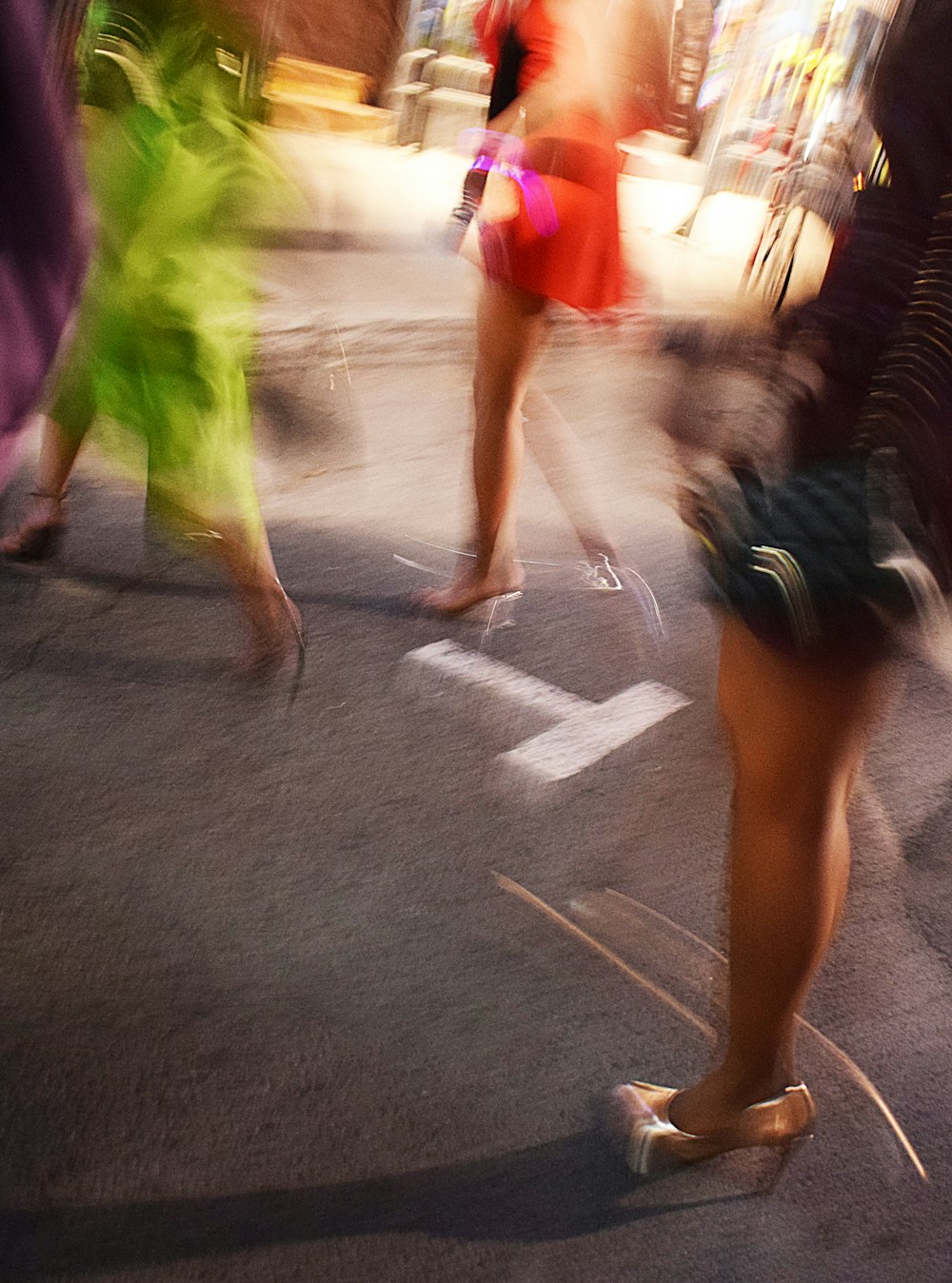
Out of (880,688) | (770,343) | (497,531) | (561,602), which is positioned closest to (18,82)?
(770,343)

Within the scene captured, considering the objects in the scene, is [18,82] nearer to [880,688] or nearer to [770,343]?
[770,343]

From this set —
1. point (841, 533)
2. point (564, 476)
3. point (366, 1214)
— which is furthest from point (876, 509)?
point (564, 476)

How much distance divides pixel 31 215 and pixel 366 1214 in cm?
111

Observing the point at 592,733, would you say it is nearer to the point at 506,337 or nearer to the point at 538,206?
the point at 506,337

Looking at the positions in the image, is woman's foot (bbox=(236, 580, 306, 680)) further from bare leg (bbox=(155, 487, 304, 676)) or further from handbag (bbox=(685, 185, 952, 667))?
handbag (bbox=(685, 185, 952, 667))

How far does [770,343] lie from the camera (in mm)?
1051

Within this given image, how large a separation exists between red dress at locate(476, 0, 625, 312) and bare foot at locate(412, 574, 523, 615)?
2.30 feet

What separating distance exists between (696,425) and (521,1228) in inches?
37.3

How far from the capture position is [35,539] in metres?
2.38

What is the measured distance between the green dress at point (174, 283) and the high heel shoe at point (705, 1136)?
120 cm

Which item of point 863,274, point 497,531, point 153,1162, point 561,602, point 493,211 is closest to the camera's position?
point 863,274

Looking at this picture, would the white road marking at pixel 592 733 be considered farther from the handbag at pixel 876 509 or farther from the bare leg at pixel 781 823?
the handbag at pixel 876 509

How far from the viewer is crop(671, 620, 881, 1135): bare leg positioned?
3.47 ft

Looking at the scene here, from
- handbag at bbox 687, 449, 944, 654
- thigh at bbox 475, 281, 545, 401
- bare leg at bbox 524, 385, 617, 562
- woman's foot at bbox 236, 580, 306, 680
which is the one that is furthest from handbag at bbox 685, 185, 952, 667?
bare leg at bbox 524, 385, 617, 562
